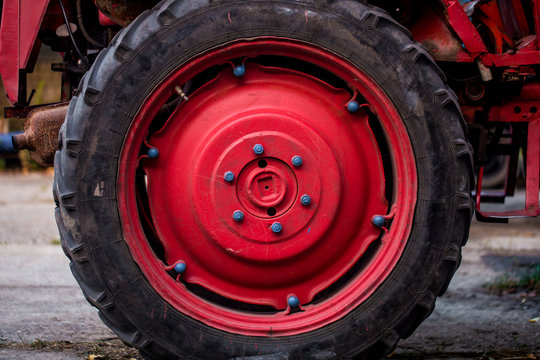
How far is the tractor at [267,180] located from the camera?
2.03m

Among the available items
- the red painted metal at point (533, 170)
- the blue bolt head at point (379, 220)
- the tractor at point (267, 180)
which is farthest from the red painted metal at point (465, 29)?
the blue bolt head at point (379, 220)

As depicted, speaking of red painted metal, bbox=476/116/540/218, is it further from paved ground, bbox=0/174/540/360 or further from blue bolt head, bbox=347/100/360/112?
blue bolt head, bbox=347/100/360/112

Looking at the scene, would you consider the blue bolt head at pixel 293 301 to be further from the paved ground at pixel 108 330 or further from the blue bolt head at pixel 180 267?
the paved ground at pixel 108 330

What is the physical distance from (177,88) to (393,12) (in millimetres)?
1060

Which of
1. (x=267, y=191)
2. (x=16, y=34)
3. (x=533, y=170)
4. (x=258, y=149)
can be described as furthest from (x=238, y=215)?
(x=533, y=170)

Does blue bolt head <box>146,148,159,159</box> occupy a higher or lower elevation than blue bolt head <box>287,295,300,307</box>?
higher

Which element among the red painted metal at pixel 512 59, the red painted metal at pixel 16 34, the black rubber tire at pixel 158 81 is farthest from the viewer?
the red painted metal at pixel 16 34

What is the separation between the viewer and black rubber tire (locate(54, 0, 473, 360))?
2020mm

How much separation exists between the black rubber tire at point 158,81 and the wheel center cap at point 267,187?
1.48 feet

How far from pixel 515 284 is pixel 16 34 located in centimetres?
359

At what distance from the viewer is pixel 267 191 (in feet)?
6.93

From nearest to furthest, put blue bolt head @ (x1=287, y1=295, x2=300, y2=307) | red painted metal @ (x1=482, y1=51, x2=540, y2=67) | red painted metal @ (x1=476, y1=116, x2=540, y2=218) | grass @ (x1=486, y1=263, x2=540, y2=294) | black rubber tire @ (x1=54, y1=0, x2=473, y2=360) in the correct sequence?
1. black rubber tire @ (x1=54, y1=0, x2=473, y2=360)
2. blue bolt head @ (x1=287, y1=295, x2=300, y2=307)
3. red painted metal @ (x1=482, y1=51, x2=540, y2=67)
4. red painted metal @ (x1=476, y1=116, x2=540, y2=218)
5. grass @ (x1=486, y1=263, x2=540, y2=294)

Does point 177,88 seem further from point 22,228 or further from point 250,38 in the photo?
point 22,228

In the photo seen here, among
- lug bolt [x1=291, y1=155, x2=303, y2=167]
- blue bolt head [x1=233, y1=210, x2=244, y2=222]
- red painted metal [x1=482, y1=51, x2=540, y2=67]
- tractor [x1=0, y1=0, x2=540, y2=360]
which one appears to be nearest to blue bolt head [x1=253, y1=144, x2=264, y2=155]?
tractor [x1=0, y1=0, x2=540, y2=360]
